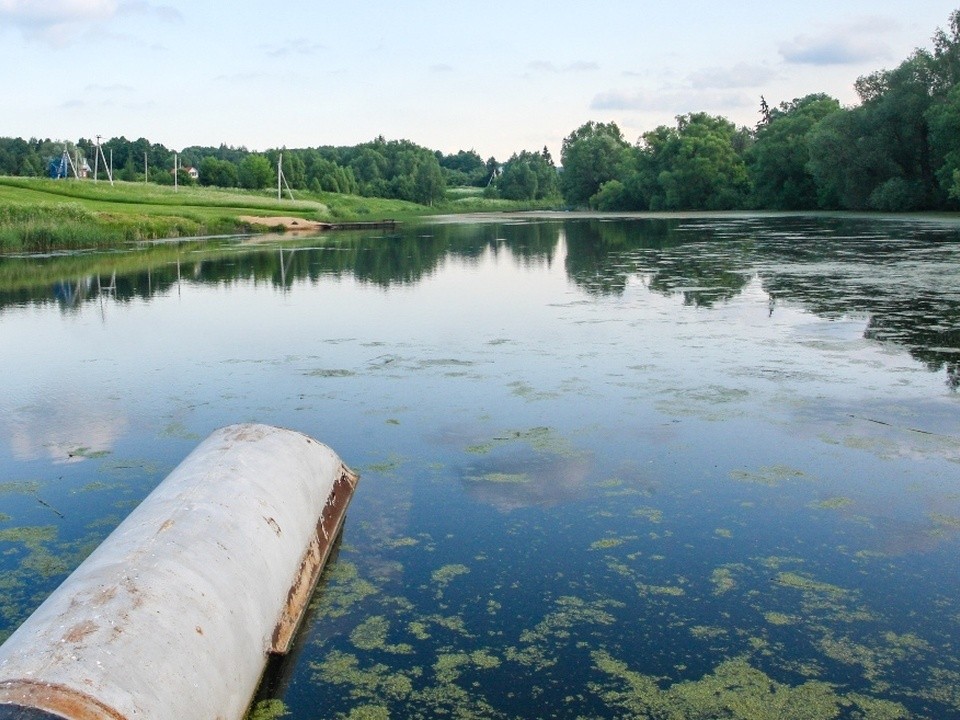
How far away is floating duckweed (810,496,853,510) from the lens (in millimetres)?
6602

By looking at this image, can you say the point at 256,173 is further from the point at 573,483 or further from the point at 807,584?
the point at 807,584

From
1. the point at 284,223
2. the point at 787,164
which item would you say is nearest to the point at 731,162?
the point at 787,164

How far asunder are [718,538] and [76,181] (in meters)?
77.2

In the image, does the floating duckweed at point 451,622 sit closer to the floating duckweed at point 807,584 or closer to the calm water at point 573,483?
the calm water at point 573,483

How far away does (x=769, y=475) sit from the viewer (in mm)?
7266

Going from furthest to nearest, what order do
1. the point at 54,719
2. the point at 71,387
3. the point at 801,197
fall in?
the point at 801,197 → the point at 71,387 → the point at 54,719

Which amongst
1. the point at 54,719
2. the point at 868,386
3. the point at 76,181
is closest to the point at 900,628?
the point at 54,719

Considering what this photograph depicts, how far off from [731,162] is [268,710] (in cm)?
8472

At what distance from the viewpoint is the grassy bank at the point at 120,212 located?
34.9m

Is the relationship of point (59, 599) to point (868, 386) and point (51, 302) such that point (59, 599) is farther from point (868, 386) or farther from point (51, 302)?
point (51, 302)

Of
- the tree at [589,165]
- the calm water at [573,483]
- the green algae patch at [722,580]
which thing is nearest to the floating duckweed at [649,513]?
the calm water at [573,483]

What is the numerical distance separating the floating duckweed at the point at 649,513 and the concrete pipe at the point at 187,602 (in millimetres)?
2243

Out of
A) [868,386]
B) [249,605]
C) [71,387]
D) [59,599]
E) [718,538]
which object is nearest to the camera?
[59,599]

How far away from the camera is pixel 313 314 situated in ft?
56.3
